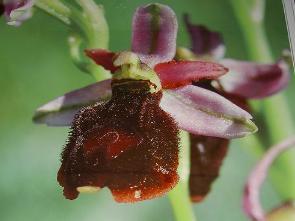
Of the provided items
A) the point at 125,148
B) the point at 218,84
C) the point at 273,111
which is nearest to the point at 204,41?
the point at 218,84

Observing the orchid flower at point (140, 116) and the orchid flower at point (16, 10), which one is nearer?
the orchid flower at point (140, 116)

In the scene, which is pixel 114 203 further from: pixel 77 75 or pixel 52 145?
pixel 77 75

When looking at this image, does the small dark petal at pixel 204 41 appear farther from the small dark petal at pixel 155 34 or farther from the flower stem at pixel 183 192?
the flower stem at pixel 183 192

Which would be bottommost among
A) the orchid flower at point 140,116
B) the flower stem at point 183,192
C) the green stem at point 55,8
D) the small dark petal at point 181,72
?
the flower stem at point 183,192

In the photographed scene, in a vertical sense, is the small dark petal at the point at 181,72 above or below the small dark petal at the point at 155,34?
below

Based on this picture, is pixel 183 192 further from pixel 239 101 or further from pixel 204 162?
pixel 239 101

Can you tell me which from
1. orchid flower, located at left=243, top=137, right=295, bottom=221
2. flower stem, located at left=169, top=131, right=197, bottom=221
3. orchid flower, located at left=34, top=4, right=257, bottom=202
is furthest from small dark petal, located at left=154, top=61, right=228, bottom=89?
orchid flower, located at left=243, top=137, right=295, bottom=221

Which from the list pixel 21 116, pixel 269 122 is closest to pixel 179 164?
pixel 269 122

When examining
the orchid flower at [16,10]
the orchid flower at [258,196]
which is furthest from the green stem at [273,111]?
the orchid flower at [16,10]
